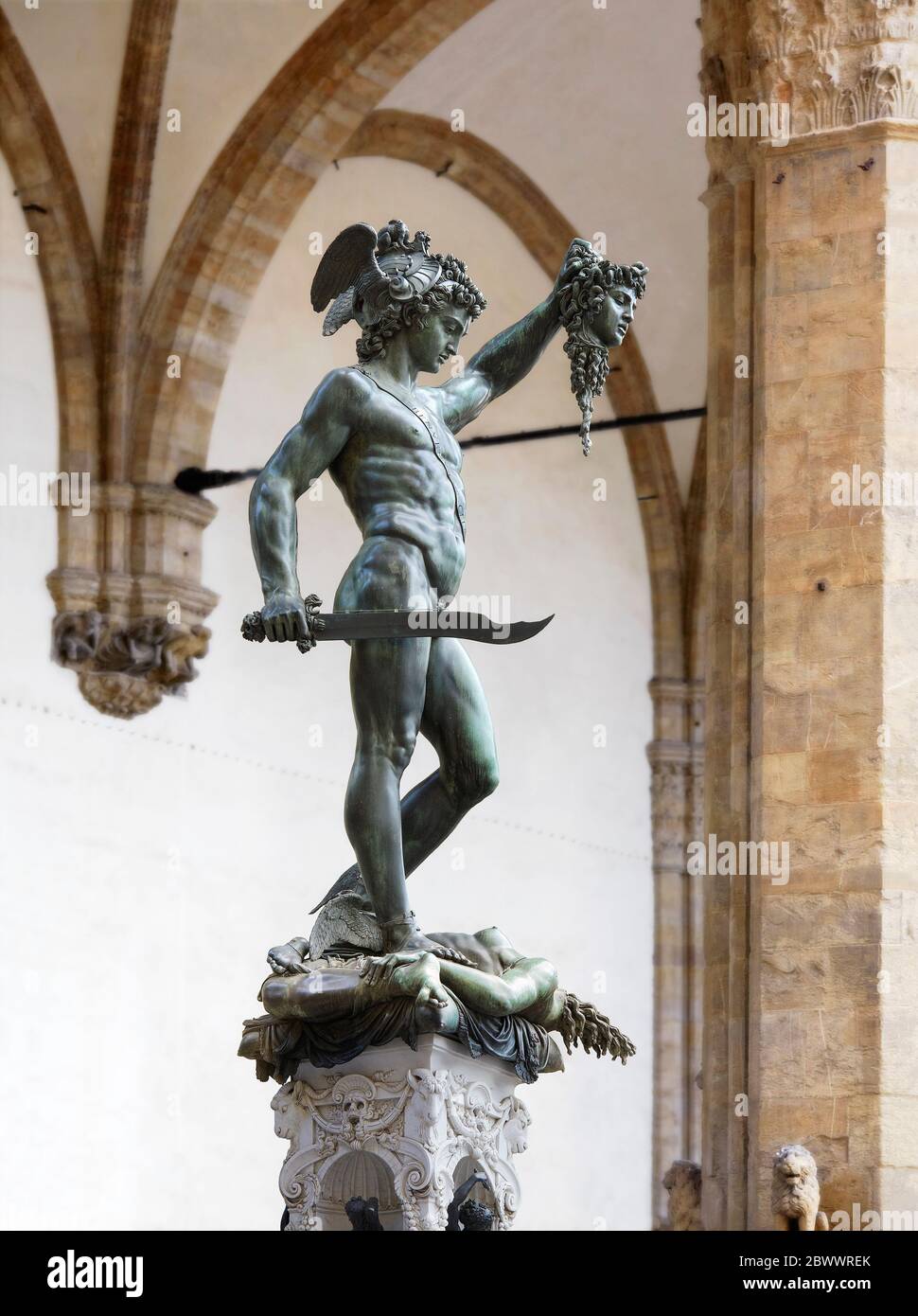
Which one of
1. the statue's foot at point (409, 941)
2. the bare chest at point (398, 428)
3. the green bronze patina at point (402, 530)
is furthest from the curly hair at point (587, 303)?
the statue's foot at point (409, 941)

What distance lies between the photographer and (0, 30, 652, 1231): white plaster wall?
51.2 ft

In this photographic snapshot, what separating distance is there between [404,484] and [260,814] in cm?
1061

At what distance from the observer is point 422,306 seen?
21.5 feet

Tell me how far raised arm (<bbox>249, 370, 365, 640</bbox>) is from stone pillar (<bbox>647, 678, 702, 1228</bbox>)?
13692 mm

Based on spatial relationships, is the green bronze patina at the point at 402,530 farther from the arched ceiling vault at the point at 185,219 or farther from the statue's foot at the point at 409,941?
the arched ceiling vault at the point at 185,219

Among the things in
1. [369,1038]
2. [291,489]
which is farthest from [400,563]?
[369,1038]

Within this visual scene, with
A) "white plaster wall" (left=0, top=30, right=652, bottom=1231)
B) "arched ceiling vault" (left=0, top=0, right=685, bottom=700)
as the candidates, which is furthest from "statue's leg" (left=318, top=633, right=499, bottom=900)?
"arched ceiling vault" (left=0, top=0, right=685, bottom=700)

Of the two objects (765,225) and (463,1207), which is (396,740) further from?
(765,225)

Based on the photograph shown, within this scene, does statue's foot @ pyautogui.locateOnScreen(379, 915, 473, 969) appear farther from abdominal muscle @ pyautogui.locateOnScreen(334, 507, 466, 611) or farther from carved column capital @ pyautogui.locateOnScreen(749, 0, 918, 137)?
carved column capital @ pyautogui.locateOnScreen(749, 0, 918, 137)

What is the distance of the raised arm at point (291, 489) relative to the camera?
6.05 m

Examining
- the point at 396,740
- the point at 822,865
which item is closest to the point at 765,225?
the point at 822,865

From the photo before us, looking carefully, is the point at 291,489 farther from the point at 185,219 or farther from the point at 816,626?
the point at 185,219

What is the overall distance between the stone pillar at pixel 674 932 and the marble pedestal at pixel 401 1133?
525 inches

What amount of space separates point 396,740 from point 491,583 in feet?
42.0
